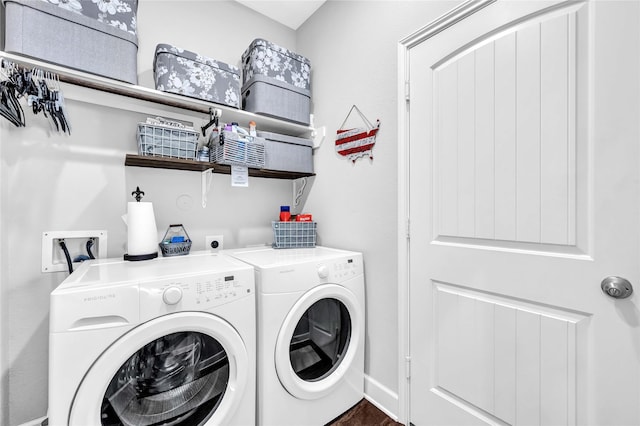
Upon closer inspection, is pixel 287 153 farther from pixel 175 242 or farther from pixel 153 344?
pixel 153 344

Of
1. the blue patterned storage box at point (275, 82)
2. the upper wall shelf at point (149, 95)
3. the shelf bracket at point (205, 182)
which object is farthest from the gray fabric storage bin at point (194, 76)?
the shelf bracket at point (205, 182)

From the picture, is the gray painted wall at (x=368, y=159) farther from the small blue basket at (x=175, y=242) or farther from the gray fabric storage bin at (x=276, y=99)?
the small blue basket at (x=175, y=242)

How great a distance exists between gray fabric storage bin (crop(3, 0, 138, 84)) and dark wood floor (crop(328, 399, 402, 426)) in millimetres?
2068

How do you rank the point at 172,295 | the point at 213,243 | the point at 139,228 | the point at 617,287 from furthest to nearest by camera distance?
1. the point at 213,243
2. the point at 139,228
3. the point at 172,295
4. the point at 617,287

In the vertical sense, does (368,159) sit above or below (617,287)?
above

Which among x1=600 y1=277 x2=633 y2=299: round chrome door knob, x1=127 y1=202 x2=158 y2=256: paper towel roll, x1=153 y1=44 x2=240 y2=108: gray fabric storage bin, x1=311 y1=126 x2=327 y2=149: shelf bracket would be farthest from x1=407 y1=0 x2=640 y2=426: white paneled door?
x1=127 y1=202 x2=158 y2=256: paper towel roll

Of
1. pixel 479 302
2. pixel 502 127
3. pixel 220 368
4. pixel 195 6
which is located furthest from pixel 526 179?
pixel 195 6

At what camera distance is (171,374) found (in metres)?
1.13

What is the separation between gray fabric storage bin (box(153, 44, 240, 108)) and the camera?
1406mm

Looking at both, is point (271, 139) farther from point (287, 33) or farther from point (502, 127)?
point (502, 127)

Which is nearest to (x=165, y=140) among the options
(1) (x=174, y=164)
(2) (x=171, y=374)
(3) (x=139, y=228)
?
(1) (x=174, y=164)

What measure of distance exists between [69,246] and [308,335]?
132 centimetres

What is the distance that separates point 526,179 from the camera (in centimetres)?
105

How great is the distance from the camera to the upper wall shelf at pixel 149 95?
3.75ft
